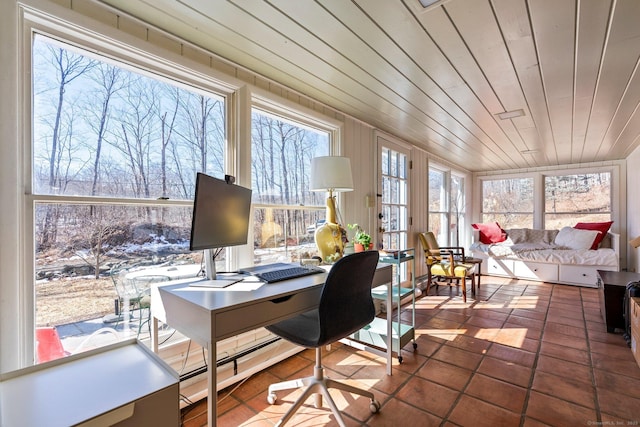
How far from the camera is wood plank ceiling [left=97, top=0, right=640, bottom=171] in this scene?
1418mm

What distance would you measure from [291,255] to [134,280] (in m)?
1.14

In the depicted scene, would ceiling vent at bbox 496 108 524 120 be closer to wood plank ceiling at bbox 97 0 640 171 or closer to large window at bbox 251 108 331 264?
wood plank ceiling at bbox 97 0 640 171

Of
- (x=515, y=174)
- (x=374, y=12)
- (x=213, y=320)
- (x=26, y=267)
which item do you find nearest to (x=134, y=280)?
(x=26, y=267)

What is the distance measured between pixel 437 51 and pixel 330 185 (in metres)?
1.04

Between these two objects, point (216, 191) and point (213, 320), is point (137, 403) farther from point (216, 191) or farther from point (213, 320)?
point (216, 191)

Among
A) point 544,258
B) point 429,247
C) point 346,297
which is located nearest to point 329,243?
point 346,297

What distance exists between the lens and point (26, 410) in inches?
33.9

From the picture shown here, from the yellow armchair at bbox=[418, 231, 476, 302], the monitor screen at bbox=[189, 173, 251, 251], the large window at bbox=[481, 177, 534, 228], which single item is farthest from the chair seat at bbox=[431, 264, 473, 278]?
the monitor screen at bbox=[189, 173, 251, 251]

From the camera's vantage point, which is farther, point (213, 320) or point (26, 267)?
A: point (26, 267)

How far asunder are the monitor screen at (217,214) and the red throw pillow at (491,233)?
539 centimetres

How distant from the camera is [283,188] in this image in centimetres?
244

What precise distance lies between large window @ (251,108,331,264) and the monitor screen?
1.77 ft

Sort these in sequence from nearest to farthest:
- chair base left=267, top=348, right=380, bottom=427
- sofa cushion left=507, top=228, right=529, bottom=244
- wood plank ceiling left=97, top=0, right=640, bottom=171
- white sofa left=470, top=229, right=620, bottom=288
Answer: wood plank ceiling left=97, top=0, right=640, bottom=171, chair base left=267, top=348, right=380, bottom=427, white sofa left=470, top=229, right=620, bottom=288, sofa cushion left=507, top=228, right=529, bottom=244

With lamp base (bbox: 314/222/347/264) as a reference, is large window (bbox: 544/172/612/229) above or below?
above
